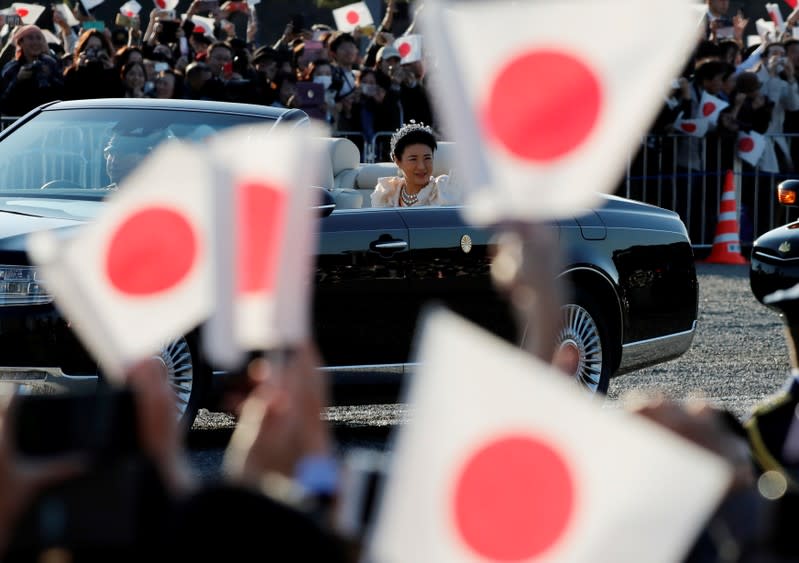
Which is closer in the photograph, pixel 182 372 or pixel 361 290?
pixel 182 372

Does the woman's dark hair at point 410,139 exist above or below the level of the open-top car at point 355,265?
above

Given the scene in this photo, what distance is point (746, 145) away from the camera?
18812 millimetres

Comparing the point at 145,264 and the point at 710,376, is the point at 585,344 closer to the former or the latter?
the point at 710,376

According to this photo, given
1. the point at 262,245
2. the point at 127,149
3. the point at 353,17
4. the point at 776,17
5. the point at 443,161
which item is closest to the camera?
the point at 262,245

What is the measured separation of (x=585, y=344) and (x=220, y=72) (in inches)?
278

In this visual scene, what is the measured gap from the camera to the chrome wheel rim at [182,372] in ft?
26.8

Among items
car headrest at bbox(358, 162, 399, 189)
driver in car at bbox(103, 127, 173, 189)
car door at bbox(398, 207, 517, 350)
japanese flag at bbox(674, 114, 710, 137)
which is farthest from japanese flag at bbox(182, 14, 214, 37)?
car door at bbox(398, 207, 517, 350)

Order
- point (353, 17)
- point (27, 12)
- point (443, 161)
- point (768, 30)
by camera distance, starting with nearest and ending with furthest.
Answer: point (443, 161), point (27, 12), point (768, 30), point (353, 17)

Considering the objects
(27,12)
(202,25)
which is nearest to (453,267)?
(202,25)

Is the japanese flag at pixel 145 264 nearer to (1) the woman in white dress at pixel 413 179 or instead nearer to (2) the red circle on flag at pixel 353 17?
(1) the woman in white dress at pixel 413 179

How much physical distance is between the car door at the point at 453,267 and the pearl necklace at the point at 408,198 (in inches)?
32.9

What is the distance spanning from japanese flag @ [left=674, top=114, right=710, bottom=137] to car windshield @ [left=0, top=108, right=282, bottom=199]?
9941 mm

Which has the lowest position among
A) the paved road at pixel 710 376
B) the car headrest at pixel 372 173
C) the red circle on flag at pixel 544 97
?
the paved road at pixel 710 376

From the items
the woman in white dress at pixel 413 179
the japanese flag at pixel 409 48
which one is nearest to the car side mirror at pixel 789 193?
the woman in white dress at pixel 413 179
